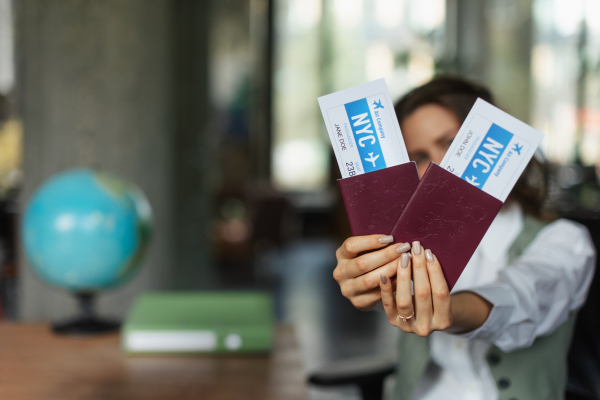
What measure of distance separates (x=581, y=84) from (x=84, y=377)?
27.1 ft

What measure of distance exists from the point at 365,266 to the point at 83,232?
31.8 inches

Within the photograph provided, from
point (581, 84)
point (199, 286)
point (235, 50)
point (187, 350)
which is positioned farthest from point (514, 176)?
point (235, 50)

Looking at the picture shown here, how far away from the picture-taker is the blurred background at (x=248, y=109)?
1.88 m

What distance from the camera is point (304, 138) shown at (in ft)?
32.9

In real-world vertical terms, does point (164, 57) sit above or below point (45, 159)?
above

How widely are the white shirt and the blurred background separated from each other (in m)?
0.16

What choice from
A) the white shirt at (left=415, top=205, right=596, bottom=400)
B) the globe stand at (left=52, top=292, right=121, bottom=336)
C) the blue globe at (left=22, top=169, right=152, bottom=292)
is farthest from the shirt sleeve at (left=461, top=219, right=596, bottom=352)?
the globe stand at (left=52, top=292, right=121, bottom=336)

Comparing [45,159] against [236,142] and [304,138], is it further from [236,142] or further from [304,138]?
[304,138]

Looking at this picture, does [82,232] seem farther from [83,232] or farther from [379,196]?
[379,196]

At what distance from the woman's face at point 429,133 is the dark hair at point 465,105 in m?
0.02

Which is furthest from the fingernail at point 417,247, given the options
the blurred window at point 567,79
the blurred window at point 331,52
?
the blurred window at point 331,52

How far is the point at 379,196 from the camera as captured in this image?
0.72m

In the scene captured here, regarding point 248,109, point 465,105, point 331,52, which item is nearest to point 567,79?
point 331,52

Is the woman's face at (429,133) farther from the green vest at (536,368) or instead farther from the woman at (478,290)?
the green vest at (536,368)
